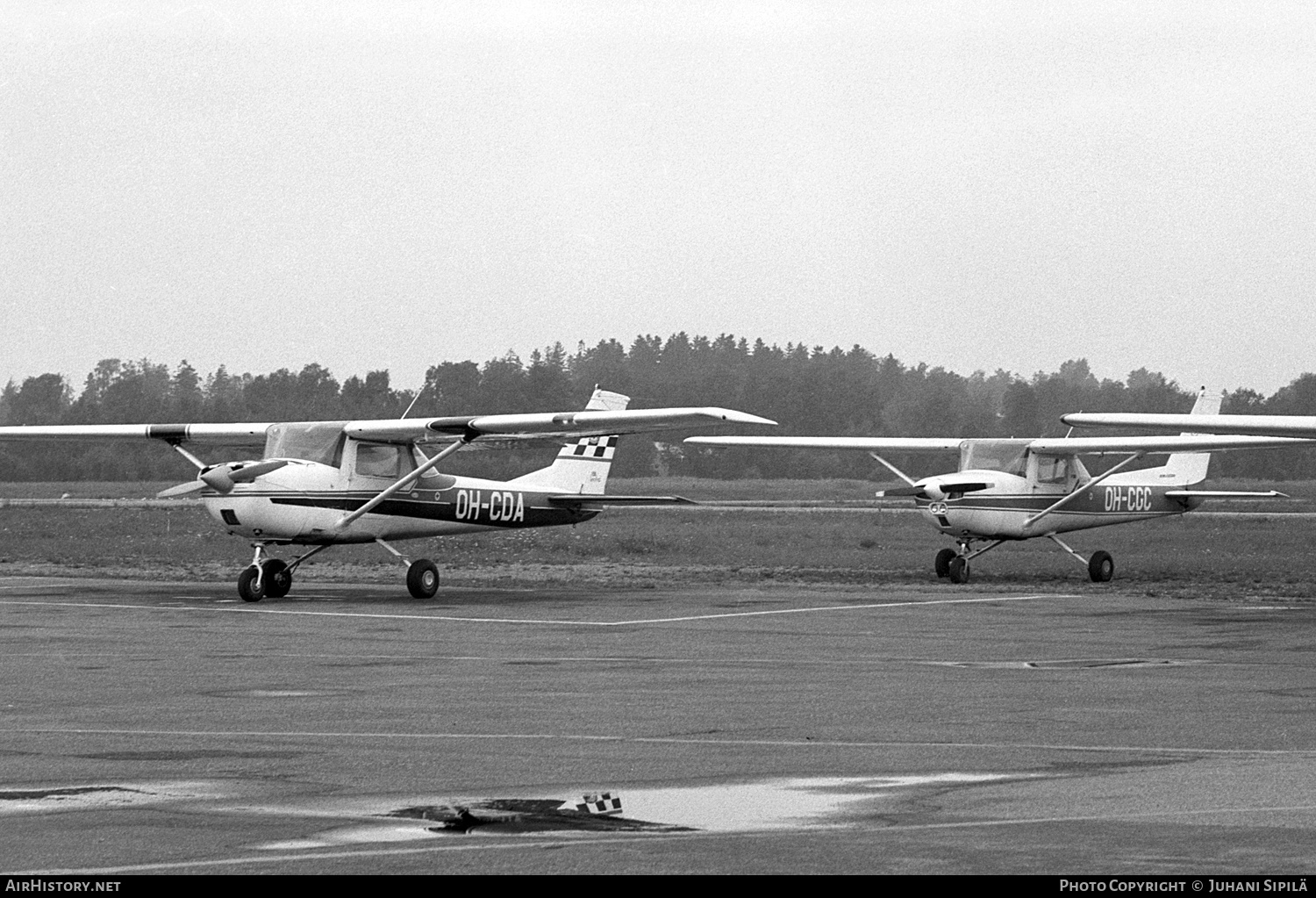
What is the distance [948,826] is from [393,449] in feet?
57.3

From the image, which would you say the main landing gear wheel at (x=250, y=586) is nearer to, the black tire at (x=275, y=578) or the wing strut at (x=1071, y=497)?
the black tire at (x=275, y=578)

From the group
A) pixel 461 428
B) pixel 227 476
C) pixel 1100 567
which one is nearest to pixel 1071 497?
pixel 1100 567

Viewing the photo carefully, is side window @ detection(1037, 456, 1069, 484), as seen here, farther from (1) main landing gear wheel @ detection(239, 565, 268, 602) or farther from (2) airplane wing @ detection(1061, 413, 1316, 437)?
(1) main landing gear wheel @ detection(239, 565, 268, 602)

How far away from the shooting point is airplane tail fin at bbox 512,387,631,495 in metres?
25.6

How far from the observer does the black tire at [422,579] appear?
869 inches

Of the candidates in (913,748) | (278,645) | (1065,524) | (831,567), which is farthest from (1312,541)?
(913,748)

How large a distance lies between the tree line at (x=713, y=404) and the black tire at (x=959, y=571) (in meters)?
37.2

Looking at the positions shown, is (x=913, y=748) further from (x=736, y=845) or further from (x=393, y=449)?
(x=393, y=449)

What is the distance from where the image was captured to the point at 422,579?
22.1 metres

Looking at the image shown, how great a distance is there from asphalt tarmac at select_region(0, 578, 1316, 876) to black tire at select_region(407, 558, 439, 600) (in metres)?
4.13

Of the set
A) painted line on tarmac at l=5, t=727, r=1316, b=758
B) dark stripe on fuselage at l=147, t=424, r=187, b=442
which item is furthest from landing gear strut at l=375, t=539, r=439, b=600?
painted line on tarmac at l=5, t=727, r=1316, b=758

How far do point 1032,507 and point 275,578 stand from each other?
12758 millimetres

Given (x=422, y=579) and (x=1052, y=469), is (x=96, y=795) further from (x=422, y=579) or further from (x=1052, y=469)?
(x=1052, y=469)

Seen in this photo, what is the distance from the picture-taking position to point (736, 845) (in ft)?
21.2
